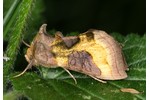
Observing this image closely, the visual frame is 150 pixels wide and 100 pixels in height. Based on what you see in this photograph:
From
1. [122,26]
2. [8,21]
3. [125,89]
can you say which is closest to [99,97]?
[125,89]

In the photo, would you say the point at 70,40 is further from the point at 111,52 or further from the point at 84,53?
the point at 111,52

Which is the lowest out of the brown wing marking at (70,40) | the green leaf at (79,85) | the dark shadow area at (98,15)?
the green leaf at (79,85)

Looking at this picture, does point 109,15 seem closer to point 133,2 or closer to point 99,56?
point 133,2

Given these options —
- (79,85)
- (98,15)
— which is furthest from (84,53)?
(98,15)

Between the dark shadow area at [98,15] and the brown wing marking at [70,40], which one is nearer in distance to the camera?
the brown wing marking at [70,40]

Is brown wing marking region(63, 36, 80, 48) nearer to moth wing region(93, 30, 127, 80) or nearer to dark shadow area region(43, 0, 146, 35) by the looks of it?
moth wing region(93, 30, 127, 80)

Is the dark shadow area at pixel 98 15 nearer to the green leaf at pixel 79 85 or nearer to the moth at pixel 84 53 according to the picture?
the green leaf at pixel 79 85

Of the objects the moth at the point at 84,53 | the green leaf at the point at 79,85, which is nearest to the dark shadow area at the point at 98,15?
the green leaf at the point at 79,85
